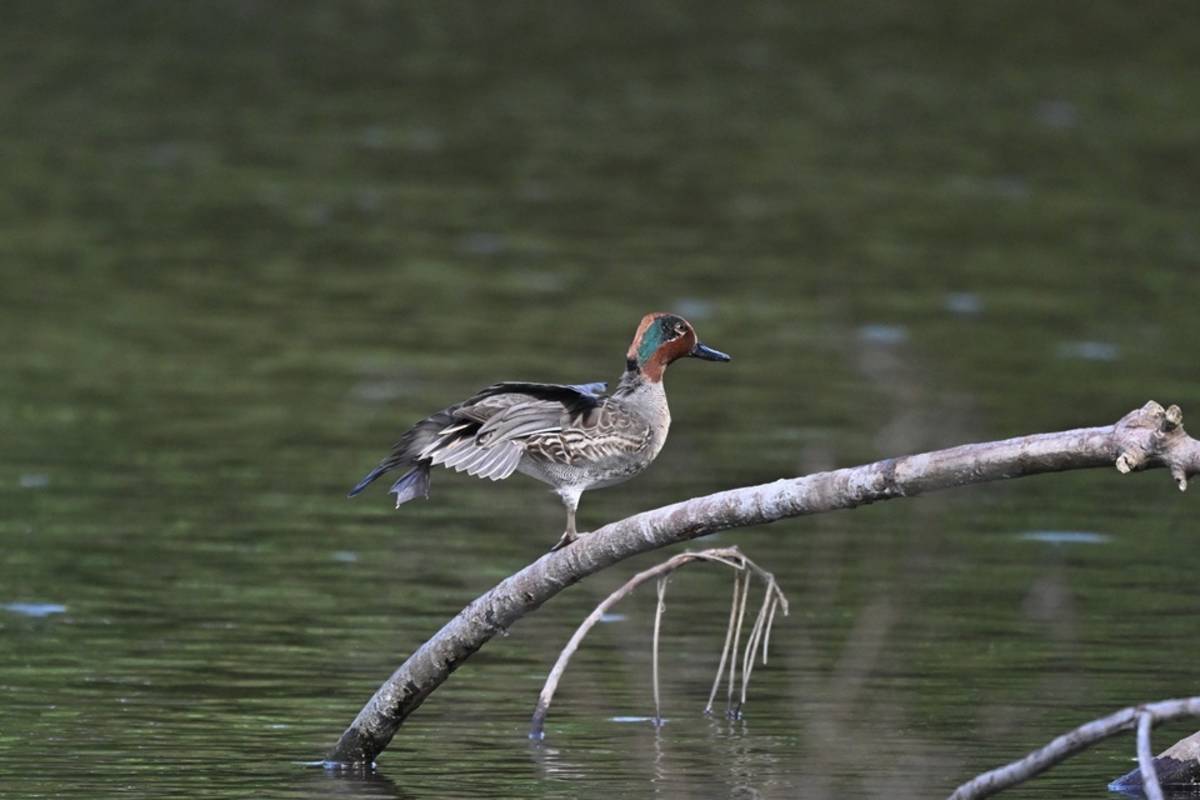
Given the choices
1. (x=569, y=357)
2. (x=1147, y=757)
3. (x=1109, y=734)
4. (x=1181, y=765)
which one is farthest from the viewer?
(x=569, y=357)

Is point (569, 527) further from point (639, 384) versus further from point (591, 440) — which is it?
point (639, 384)

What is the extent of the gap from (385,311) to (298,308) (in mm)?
762

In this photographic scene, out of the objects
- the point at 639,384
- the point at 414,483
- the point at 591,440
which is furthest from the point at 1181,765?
the point at 414,483

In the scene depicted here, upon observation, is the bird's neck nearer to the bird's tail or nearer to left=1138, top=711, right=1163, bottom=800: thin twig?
the bird's tail

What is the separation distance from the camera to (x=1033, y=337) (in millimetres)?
21906

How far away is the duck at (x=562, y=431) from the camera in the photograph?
349 inches

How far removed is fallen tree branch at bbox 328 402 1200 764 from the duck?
0.29 metres

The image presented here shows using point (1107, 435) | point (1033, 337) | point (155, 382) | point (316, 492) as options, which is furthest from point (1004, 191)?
point (1107, 435)

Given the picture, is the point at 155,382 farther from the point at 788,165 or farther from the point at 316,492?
the point at 788,165

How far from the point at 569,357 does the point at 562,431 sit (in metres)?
11.4

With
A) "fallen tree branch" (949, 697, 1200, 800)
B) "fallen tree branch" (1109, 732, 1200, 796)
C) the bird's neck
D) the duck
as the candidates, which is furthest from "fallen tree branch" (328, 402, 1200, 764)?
"fallen tree branch" (1109, 732, 1200, 796)

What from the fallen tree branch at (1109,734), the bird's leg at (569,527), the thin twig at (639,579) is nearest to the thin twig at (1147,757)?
the fallen tree branch at (1109,734)

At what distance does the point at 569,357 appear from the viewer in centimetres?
2027

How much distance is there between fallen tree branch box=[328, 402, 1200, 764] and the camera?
24.2 feet
